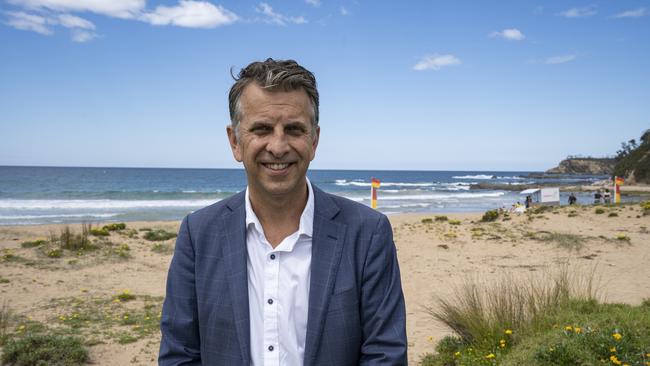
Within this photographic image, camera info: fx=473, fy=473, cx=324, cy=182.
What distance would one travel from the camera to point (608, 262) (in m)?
9.78

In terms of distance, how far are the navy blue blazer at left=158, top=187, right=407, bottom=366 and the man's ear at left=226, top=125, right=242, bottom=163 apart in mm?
221

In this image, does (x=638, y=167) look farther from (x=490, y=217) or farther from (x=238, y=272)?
(x=238, y=272)

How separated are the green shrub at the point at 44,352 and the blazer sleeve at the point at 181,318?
12.3 feet

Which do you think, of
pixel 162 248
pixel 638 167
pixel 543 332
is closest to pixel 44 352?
pixel 543 332

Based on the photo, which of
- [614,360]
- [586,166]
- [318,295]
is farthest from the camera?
[586,166]

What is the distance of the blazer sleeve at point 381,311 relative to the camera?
1.64 meters

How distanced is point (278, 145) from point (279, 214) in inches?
11.5

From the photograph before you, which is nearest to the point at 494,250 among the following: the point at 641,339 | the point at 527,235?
the point at 527,235

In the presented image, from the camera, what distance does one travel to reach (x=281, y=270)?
5.65 feet

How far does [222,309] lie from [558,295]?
430 centimetres

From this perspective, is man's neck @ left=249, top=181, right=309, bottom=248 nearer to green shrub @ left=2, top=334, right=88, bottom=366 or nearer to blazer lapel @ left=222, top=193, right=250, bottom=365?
blazer lapel @ left=222, top=193, right=250, bottom=365

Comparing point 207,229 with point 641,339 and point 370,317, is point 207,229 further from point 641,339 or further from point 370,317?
point 641,339

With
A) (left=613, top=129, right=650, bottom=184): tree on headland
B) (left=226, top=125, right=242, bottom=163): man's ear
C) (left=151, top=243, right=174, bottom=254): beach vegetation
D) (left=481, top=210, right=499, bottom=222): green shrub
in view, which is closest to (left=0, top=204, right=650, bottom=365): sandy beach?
(left=151, top=243, right=174, bottom=254): beach vegetation

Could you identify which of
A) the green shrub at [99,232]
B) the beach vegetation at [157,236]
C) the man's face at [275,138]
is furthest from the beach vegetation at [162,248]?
the man's face at [275,138]
